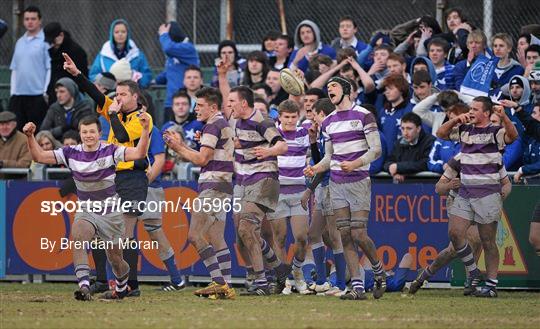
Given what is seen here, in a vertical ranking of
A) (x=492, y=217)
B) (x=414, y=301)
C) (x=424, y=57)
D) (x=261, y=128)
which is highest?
(x=424, y=57)

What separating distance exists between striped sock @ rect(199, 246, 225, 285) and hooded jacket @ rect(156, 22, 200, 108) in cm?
538

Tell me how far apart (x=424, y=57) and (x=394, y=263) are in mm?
2907

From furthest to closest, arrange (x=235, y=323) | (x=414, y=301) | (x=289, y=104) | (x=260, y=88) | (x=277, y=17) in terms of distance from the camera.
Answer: (x=277, y=17)
(x=260, y=88)
(x=289, y=104)
(x=414, y=301)
(x=235, y=323)

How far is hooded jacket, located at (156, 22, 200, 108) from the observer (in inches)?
751

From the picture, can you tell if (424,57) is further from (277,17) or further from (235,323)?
(235,323)

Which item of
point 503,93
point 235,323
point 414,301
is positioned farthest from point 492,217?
point 235,323

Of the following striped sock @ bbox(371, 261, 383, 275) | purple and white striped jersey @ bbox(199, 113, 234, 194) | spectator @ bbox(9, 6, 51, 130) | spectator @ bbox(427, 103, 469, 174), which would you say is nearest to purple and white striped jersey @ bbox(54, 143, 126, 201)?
purple and white striped jersey @ bbox(199, 113, 234, 194)

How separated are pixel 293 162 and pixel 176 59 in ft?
15.3

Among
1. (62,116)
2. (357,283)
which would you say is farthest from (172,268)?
(62,116)

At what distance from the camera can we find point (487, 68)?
16453 millimetres

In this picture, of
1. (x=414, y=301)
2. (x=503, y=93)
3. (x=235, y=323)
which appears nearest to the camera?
(x=235, y=323)

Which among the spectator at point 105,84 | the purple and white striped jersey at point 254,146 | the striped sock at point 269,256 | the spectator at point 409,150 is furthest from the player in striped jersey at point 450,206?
the spectator at point 105,84

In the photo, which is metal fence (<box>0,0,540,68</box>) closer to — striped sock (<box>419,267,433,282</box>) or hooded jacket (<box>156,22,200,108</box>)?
hooded jacket (<box>156,22,200,108</box>)

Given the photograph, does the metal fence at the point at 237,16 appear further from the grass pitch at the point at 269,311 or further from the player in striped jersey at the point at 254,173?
the grass pitch at the point at 269,311
